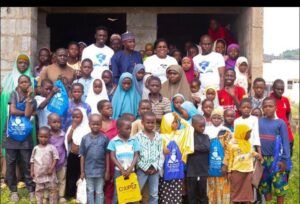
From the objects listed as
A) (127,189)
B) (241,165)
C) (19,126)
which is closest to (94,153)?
(127,189)

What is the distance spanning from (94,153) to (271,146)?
1.93 metres

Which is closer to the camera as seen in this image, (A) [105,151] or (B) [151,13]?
(A) [105,151]

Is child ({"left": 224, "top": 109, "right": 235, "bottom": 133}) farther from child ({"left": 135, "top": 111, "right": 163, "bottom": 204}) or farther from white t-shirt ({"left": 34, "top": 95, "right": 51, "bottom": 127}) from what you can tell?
white t-shirt ({"left": 34, "top": 95, "right": 51, "bottom": 127})

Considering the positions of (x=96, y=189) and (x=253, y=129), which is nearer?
(x=96, y=189)

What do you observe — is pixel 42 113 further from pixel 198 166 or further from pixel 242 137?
pixel 242 137

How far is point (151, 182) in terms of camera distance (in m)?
4.66

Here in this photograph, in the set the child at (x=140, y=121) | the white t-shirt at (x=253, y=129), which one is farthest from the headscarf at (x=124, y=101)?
the white t-shirt at (x=253, y=129)

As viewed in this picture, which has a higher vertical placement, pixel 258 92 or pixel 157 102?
pixel 258 92

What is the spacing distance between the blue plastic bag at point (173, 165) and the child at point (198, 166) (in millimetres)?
155

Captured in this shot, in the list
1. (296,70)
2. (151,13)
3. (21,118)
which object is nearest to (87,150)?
(21,118)

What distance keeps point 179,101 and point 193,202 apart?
1120 mm

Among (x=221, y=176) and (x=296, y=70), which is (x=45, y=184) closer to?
(x=221, y=176)

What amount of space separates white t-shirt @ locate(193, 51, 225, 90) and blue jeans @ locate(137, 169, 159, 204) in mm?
1948
